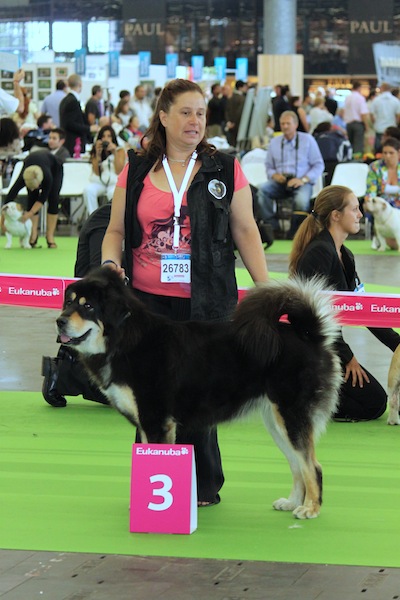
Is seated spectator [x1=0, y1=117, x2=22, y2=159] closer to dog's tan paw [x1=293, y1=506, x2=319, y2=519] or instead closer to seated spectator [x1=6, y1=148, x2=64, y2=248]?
seated spectator [x1=6, y1=148, x2=64, y2=248]

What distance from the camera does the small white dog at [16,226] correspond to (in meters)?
13.7

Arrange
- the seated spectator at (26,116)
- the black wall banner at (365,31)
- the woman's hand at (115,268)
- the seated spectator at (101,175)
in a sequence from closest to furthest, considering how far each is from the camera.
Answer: the woman's hand at (115,268) < the seated spectator at (101,175) < the seated spectator at (26,116) < the black wall banner at (365,31)

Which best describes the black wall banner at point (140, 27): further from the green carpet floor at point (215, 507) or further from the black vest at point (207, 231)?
the black vest at point (207, 231)

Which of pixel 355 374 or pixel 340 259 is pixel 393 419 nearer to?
pixel 355 374

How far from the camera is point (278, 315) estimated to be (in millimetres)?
4000

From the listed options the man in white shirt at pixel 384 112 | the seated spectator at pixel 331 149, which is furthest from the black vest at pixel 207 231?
the man in white shirt at pixel 384 112

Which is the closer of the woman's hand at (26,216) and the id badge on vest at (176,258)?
the id badge on vest at (176,258)

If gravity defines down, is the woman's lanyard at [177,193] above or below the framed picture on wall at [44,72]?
below

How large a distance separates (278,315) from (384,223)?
992cm

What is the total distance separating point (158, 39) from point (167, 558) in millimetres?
35159

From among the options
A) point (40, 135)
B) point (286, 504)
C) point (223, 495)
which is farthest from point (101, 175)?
point (286, 504)

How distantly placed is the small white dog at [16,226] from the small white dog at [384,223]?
4.20m

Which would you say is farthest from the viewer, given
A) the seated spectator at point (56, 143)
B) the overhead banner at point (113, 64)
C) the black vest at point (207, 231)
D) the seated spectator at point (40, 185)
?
the overhead banner at point (113, 64)

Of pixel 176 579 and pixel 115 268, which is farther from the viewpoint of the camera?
pixel 115 268
